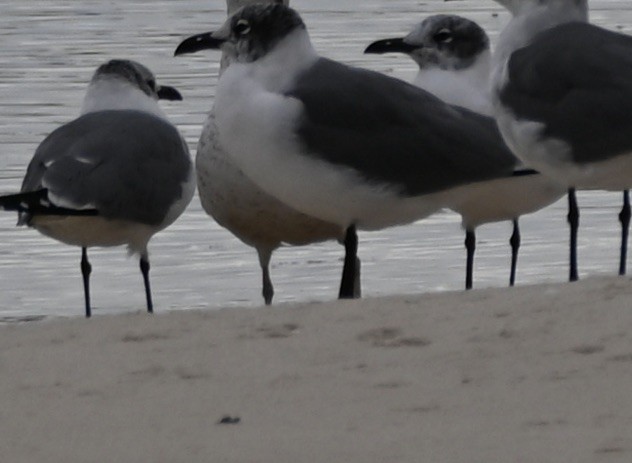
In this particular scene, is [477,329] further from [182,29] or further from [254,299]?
[182,29]

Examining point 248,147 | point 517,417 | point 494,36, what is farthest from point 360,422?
point 494,36

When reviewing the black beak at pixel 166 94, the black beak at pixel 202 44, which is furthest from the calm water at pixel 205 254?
the black beak at pixel 202 44

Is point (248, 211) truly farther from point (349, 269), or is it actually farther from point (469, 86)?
point (469, 86)

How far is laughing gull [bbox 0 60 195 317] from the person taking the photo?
9.13 m

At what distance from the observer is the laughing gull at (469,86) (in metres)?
9.18

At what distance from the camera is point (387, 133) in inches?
317

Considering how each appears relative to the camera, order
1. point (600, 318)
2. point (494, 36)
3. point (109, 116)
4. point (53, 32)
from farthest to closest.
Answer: point (53, 32)
point (494, 36)
point (109, 116)
point (600, 318)

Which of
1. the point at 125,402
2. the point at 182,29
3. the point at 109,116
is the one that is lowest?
the point at 182,29

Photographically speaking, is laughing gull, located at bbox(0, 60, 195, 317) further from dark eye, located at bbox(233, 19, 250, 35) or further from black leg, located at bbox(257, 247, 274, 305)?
dark eye, located at bbox(233, 19, 250, 35)

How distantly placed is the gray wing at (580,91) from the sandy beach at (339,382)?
4.49ft

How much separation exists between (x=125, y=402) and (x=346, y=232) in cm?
307

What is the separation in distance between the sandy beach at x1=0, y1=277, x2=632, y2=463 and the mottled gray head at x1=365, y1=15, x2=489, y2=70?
3506 mm

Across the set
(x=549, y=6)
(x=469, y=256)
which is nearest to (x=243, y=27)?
(x=549, y=6)

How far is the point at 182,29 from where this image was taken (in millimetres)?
18078
